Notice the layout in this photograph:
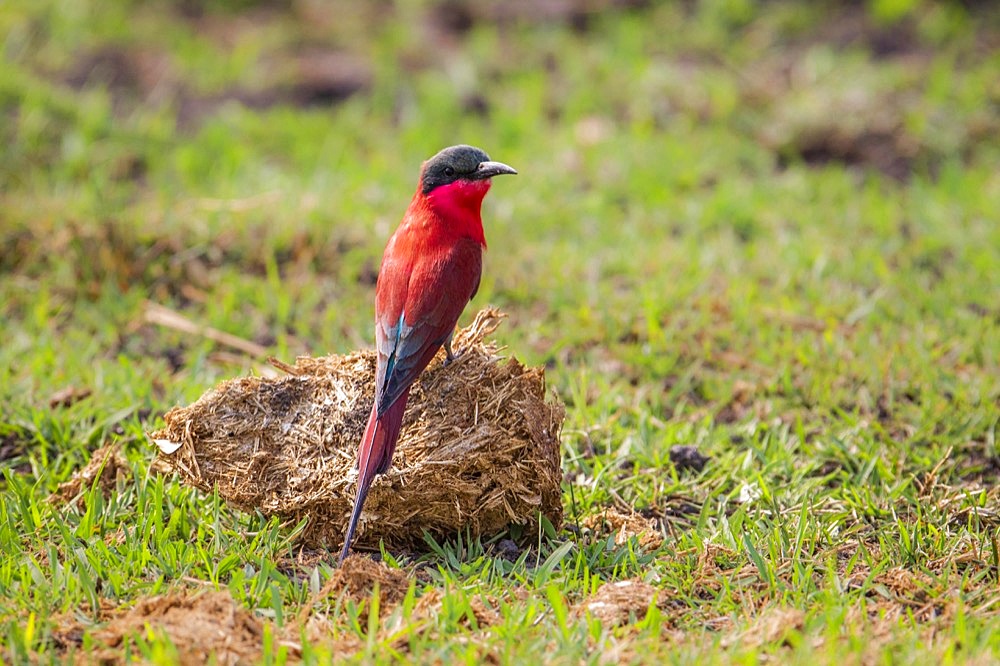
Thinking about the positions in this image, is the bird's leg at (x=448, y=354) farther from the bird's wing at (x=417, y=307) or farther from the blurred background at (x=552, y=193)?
the blurred background at (x=552, y=193)

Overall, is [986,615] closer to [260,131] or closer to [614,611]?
[614,611]

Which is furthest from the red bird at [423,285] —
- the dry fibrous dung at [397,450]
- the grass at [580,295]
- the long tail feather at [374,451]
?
the grass at [580,295]

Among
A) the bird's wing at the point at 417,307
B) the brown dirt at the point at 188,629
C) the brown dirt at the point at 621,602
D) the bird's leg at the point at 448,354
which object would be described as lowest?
the brown dirt at the point at 621,602

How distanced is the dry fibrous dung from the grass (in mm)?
130

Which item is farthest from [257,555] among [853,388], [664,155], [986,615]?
[664,155]

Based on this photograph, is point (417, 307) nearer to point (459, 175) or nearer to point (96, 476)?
point (459, 175)

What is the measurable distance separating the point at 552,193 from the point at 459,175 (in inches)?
104

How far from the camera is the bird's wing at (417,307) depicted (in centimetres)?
356

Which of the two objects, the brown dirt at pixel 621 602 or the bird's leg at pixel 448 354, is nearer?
the brown dirt at pixel 621 602

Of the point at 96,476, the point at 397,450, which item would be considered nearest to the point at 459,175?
the point at 397,450

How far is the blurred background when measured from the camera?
5.00 meters

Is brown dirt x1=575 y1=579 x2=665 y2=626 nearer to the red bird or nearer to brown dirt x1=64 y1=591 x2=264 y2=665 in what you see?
the red bird

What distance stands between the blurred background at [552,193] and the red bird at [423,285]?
0.96 metres

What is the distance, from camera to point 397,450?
364 cm
